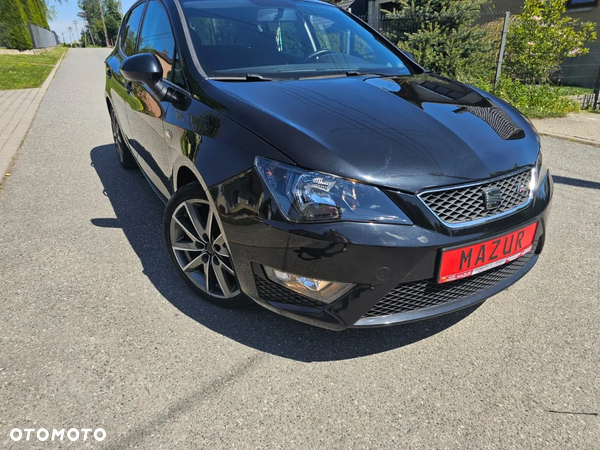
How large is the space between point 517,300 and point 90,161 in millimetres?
4774

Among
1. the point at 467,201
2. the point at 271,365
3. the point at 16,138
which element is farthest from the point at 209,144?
the point at 16,138

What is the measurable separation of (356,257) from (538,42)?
30.6 ft

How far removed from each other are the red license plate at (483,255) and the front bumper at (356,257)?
4 cm

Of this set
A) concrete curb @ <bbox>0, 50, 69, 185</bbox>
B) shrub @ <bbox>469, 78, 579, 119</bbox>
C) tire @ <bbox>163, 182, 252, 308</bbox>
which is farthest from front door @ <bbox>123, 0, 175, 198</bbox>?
shrub @ <bbox>469, 78, 579, 119</bbox>

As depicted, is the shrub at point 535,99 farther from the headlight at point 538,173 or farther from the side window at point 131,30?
the side window at point 131,30

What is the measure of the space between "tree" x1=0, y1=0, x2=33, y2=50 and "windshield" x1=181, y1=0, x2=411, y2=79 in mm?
32205

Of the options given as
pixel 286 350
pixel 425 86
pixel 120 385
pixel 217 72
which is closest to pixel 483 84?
pixel 425 86

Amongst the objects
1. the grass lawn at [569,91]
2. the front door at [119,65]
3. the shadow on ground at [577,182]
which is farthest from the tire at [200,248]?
the grass lawn at [569,91]

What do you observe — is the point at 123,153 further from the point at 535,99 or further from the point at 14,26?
the point at 14,26

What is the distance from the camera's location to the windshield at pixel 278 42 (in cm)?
265

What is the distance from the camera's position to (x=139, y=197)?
13.6 ft

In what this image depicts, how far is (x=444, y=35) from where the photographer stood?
8.98 meters

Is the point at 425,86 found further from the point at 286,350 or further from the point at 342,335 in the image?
the point at 286,350

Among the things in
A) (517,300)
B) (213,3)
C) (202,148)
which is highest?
(213,3)
